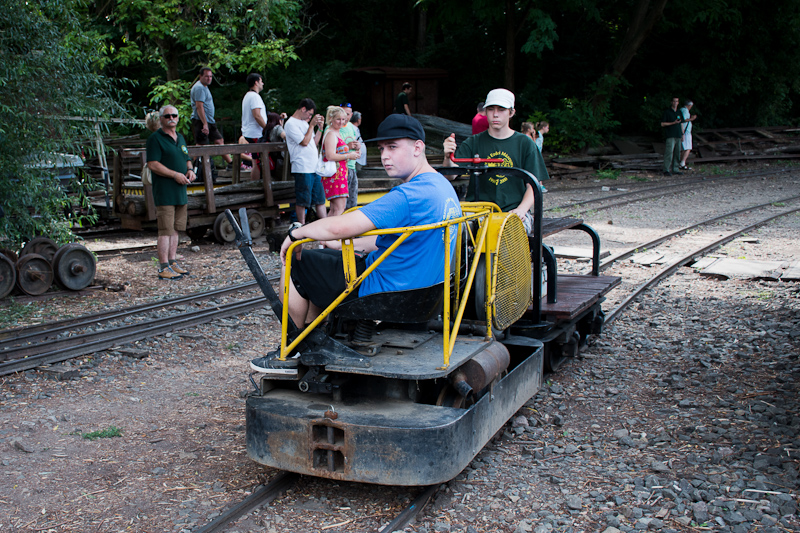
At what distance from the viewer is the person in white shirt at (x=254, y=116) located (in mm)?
11769

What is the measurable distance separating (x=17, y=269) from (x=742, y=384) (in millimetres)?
7248

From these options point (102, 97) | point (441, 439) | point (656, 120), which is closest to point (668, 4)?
point (656, 120)

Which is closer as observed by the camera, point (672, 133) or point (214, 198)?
point (214, 198)

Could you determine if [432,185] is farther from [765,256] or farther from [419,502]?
[765,256]

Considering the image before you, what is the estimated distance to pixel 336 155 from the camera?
9750mm

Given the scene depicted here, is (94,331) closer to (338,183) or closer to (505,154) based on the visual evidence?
(505,154)

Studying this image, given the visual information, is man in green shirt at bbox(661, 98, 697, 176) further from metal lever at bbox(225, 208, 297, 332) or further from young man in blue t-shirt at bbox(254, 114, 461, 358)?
metal lever at bbox(225, 208, 297, 332)

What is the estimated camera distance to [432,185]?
150 inches

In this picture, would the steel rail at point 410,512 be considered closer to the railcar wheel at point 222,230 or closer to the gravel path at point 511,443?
the gravel path at point 511,443

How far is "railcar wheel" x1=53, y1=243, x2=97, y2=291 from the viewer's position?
312 inches

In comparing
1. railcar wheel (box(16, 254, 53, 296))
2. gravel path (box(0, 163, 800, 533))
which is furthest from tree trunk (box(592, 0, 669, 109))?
railcar wheel (box(16, 254, 53, 296))

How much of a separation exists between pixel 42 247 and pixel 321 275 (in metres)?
5.60

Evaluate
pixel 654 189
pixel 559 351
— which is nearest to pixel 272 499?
pixel 559 351

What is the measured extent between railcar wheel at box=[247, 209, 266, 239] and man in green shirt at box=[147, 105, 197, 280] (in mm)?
2602
